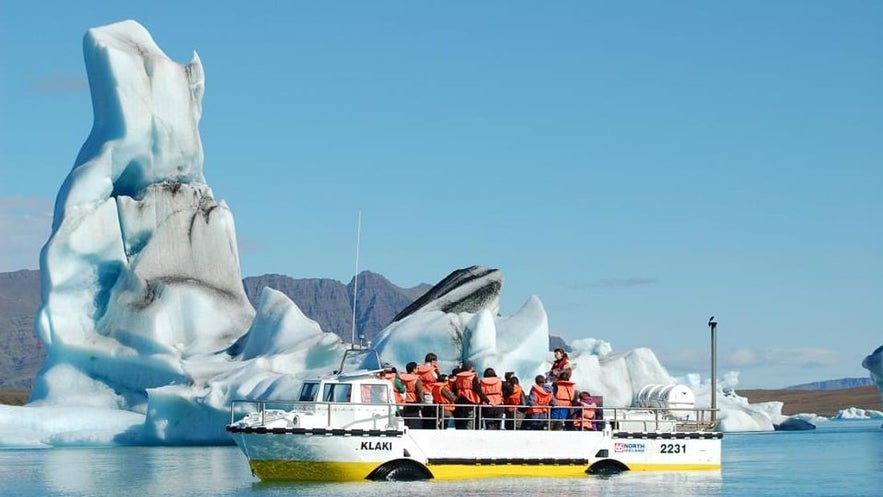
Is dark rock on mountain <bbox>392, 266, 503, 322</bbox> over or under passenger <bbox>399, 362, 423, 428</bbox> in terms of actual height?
over

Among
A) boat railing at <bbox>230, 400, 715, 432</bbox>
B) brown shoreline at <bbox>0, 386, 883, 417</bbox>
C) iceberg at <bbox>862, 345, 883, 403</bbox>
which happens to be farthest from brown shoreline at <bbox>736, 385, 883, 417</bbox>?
boat railing at <bbox>230, 400, 715, 432</bbox>

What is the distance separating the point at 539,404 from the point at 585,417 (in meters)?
1.17

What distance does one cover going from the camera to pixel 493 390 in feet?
82.9

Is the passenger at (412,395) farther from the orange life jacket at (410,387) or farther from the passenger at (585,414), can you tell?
the passenger at (585,414)

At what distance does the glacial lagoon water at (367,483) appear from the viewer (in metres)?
24.2

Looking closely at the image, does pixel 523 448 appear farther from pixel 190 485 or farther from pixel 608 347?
pixel 608 347

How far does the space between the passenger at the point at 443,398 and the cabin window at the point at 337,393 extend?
5.13 ft

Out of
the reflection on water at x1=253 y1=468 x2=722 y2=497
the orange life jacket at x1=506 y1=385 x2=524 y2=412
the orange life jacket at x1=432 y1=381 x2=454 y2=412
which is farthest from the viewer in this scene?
the orange life jacket at x1=506 y1=385 x2=524 y2=412

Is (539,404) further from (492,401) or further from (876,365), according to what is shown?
(876,365)

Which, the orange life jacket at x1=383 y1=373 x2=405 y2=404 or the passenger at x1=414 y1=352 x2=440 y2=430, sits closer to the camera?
the orange life jacket at x1=383 y1=373 x2=405 y2=404

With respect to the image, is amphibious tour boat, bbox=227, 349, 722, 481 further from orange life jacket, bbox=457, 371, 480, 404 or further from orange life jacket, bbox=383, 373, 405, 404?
orange life jacket, bbox=457, 371, 480, 404

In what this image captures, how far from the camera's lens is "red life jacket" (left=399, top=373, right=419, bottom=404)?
81.8 feet

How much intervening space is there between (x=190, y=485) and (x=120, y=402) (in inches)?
792

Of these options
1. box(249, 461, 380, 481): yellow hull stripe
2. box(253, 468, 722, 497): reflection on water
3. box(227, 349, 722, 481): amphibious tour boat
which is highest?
box(227, 349, 722, 481): amphibious tour boat
